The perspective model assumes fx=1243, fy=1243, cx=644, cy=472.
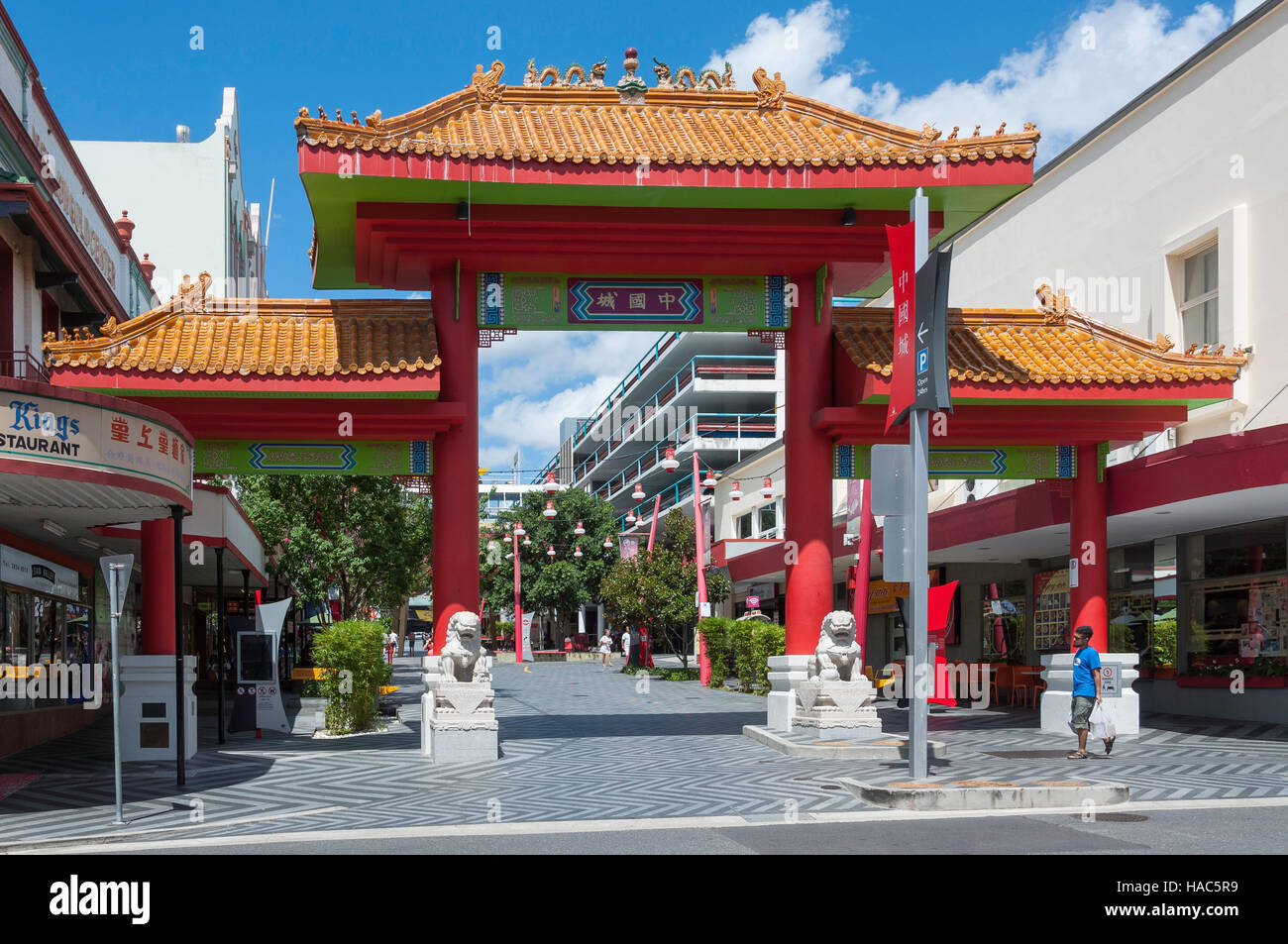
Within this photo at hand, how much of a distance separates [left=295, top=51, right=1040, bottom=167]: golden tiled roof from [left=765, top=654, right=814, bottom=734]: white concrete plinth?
6.53 m

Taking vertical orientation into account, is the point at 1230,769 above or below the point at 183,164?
below

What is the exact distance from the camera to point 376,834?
10.2m

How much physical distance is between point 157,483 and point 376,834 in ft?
14.4

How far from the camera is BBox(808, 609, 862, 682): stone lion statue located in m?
15.8

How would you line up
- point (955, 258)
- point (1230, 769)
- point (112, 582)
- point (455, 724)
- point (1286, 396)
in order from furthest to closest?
point (955, 258) → point (1286, 396) → point (455, 724) → point (1230, 769) → point (112, 582)

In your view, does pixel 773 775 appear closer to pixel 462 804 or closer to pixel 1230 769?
pixel 462 804

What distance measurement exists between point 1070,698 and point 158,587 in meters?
12.6

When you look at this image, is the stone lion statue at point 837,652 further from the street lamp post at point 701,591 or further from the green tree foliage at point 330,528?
the street lamp post at point 701,591

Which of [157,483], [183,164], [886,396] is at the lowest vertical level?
[157,483]

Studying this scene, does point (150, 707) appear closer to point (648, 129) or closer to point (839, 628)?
point (839, 628)

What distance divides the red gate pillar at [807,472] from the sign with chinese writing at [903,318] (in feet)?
10.8

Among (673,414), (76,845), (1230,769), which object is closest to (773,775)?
(1230,769)

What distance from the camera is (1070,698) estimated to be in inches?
692

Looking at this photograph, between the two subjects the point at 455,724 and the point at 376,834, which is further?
the point at 455,724
